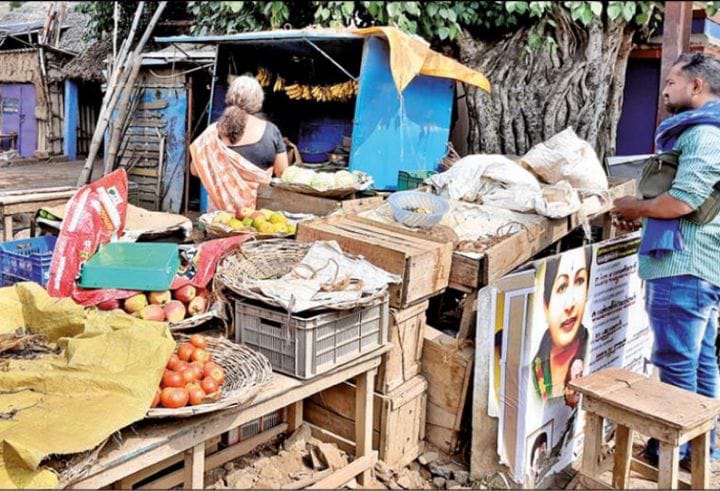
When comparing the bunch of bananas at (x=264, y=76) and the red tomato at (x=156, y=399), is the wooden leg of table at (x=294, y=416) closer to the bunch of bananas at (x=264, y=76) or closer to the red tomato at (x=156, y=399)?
the red tomato at (x=156, y=399)

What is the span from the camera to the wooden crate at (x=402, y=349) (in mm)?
3877

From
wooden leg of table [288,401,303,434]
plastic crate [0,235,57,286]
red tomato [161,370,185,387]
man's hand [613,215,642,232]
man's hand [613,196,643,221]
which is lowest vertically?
wooden leg of table [288,401,303,434]

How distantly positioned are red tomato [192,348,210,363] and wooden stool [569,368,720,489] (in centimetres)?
194

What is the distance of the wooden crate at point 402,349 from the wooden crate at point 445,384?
0.30ft

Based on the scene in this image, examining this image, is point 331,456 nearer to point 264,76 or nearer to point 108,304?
point 108,304

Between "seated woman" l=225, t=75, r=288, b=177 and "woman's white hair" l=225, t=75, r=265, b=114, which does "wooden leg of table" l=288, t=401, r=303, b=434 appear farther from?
"woman's white hair" l=225, t=75, r=265, b=114

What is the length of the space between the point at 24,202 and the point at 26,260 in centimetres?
130

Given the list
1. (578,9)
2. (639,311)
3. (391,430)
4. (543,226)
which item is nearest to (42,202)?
(391,430)

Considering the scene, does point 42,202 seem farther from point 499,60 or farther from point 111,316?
point 499,60

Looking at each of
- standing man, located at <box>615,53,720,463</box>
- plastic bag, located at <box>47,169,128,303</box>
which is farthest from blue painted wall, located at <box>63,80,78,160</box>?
standing man, located at <box>615,53,720,463</box>

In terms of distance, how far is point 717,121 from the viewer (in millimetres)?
3627

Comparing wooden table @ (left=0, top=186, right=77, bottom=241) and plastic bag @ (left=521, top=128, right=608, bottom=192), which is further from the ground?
plastic bag @ (left=521, top=128, right=608, bottom=192)

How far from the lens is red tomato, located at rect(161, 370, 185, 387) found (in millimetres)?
2867

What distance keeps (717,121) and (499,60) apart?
4144 mm
